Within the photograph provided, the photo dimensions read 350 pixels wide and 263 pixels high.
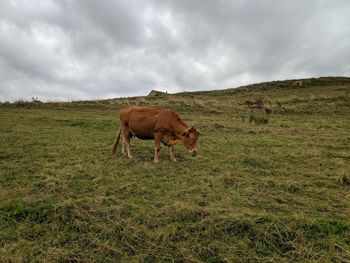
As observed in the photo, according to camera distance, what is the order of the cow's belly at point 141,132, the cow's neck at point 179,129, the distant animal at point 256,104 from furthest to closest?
the distant animal at point 256,104 → the cow's belly at point 141,132 → the cow's neck at point 179,129

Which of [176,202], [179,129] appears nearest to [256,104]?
[179,129]

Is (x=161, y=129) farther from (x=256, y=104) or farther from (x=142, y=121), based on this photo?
(x=256, y=104)

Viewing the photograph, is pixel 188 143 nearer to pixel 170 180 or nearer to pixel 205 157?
pixel 205 157

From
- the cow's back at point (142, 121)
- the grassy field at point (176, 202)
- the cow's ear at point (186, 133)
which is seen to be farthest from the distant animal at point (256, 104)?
the cow's back at point (142, 121)

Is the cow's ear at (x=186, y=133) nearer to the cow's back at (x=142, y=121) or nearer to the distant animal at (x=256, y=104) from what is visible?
the cow's back at (x=142, y=121)

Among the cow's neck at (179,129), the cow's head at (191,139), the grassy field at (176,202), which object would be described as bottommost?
the grassy field at (176,202)

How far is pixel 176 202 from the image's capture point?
19.7 feet

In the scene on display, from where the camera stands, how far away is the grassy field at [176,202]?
465cm

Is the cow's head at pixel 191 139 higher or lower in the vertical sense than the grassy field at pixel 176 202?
higher

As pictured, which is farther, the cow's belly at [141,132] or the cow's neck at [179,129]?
the cow's belly at [141,132]

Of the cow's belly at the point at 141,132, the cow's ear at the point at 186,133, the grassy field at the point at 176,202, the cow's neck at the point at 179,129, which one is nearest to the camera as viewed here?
the grassy field at the point at 176,202

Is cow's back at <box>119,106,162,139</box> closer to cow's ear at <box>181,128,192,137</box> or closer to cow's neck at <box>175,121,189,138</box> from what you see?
cow's neck at <box>175,121,189,138</box>

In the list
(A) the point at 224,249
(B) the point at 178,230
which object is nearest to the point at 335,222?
(A) the point at 224,249

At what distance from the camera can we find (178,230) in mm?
→ 5098
